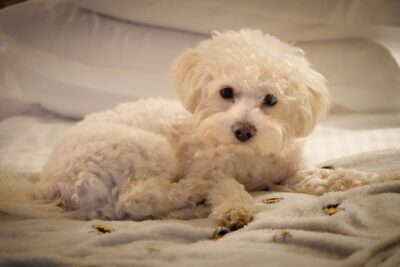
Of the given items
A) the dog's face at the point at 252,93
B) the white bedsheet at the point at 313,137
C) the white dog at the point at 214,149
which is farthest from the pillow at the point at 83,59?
the dog's face at the point at 252,93

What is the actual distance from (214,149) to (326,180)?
1.42 ft

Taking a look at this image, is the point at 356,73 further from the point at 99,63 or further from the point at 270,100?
the point at 99,63

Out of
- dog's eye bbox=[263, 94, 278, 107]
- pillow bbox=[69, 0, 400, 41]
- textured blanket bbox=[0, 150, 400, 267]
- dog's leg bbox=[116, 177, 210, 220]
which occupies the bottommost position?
textured blanket bbox=[0, 150, 400, 267]

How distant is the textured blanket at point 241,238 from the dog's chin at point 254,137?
0.65 feet

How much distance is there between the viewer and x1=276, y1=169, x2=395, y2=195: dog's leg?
1902 millimetres

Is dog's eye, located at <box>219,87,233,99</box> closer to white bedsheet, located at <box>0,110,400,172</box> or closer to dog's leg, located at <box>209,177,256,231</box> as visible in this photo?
dog's leg, located at <box>209,177,256,231</box>

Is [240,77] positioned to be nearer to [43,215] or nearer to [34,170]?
[43,215]

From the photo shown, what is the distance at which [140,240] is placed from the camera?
1.54m

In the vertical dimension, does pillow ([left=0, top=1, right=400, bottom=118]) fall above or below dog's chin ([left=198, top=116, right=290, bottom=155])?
above

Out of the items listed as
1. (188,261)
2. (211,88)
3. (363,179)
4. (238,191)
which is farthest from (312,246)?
(211,88)

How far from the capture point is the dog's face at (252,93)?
1.78m

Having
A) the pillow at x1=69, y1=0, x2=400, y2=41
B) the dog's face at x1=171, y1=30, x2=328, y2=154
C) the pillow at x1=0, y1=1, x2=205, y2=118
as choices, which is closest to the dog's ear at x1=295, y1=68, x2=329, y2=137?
the dog's face at x1=171, y1=30, x2=328, y2=154

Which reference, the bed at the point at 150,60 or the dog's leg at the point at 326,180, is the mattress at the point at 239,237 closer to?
the dog's leg at the point at 326,180

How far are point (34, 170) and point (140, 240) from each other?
102cm
